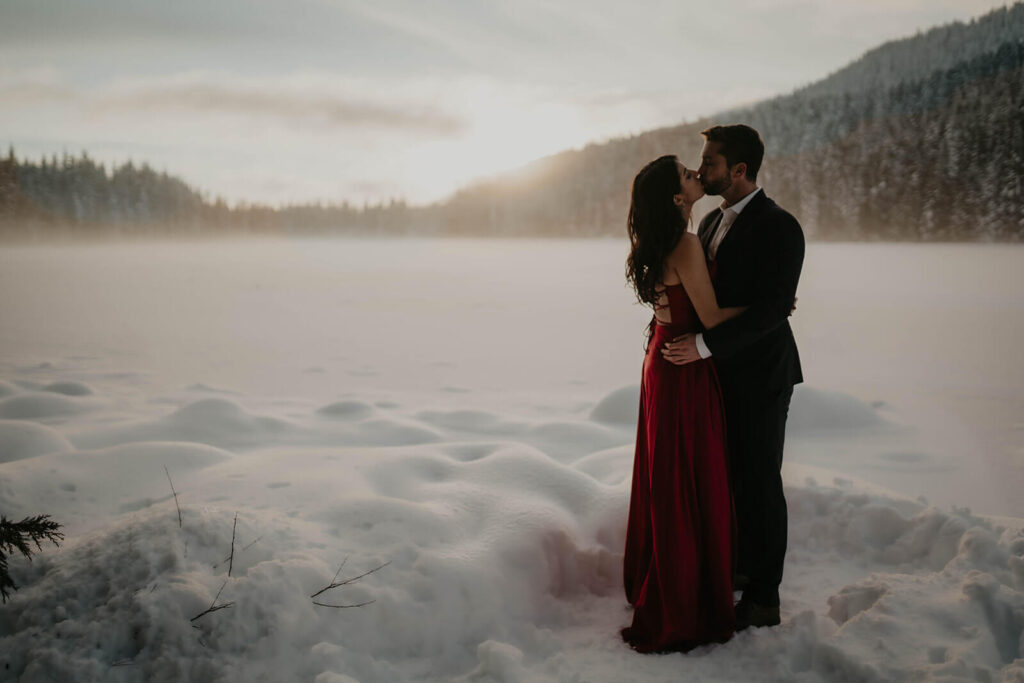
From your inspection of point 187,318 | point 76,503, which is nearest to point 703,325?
point 76,503

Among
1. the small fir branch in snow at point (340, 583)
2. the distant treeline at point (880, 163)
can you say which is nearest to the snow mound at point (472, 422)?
the distant treeline at point (880, 163)

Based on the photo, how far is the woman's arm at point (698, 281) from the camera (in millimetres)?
2012

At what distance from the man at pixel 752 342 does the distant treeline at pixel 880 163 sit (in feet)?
10.1

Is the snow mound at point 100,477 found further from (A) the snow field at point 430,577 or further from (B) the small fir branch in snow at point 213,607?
(B) the small fir branch in snow at point 213,607

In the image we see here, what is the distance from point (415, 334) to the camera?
45.1ft

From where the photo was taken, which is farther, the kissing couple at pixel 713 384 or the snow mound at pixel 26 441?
the snow mound at pixel 26 441

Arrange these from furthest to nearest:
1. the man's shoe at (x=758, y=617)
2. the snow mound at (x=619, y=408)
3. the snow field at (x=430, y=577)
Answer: the snow mound at (x=619, y=408) → the man's shoe at (x=758, y=617) → the snow field at (x=430, y=577)

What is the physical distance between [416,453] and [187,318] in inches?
555

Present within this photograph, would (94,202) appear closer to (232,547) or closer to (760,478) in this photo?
(232,547)

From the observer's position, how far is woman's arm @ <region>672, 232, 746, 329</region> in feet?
6.60

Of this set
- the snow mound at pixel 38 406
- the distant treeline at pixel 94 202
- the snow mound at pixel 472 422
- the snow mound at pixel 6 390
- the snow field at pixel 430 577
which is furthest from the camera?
the distant treeline at pixel 94 202

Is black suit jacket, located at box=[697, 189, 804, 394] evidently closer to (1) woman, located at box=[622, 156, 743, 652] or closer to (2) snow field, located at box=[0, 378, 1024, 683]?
(1) woman, located at box=[622, 156, 743, 652]

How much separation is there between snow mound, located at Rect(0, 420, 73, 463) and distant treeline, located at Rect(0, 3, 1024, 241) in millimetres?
3744

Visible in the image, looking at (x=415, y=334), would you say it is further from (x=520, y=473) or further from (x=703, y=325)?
(x=703, y=325)
